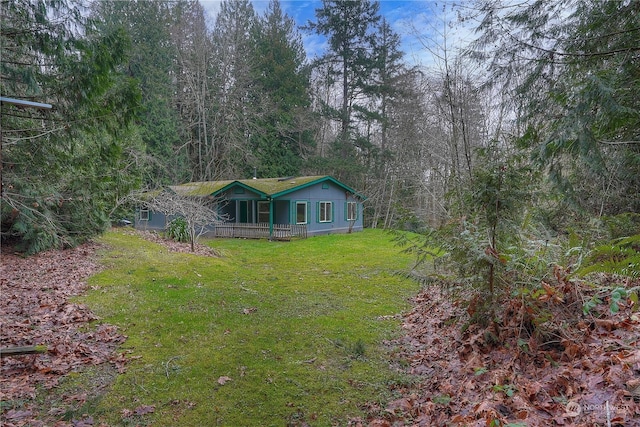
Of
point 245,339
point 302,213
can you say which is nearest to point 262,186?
point 302,213

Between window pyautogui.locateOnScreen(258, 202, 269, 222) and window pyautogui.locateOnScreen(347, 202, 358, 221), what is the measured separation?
5503 millimetres

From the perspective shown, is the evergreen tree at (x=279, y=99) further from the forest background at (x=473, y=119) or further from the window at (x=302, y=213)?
the forest background at (x=473, y=119)

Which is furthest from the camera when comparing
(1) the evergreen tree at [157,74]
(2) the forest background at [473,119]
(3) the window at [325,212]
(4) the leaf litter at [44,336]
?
(1) the evergreen tree at [157,74]

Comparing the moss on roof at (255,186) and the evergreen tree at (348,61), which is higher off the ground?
the evergreen tree at (348,61)

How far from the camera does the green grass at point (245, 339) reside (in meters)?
3.19

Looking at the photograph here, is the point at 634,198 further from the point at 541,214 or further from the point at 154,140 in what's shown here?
the point at 154,140

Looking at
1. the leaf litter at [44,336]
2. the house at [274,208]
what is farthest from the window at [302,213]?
the leaf litter at [44,336]

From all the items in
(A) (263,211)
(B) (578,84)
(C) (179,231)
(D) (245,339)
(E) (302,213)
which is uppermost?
(B) (578,84)

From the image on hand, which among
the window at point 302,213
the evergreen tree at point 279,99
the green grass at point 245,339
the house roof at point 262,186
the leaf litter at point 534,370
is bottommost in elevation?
the green grass at point 245,339

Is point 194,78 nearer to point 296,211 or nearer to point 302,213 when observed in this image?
point 296,211

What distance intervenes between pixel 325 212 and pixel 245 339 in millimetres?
15365

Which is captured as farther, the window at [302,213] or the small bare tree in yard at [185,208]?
the window at [302,213]

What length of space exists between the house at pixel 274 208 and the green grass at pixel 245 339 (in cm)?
768

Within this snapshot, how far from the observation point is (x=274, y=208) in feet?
60.7
